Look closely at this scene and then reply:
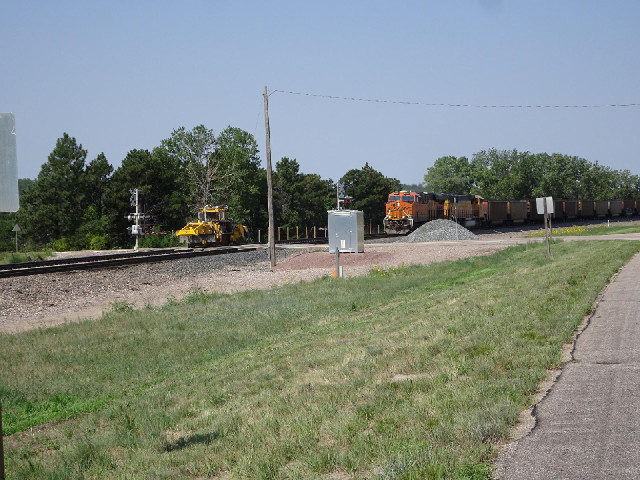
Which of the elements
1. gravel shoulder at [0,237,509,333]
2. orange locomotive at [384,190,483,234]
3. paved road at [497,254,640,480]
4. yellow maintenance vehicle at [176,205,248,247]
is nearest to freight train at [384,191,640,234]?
orange locomotive at [384,190,483,234]

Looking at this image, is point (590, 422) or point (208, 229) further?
point (208, 229)

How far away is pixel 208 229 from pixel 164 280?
20.8m

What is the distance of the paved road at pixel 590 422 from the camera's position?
5.01 m

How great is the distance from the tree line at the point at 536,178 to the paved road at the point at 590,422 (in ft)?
419

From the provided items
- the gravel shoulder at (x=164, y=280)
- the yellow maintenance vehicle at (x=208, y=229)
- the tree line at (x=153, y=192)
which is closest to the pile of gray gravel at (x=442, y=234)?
the gravel shoulder at (x=164, y=280)

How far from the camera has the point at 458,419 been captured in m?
6.25

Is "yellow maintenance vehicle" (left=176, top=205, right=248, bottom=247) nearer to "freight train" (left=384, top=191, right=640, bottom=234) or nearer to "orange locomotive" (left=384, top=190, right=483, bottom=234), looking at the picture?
"orange locomotive" (left=384, top=190, right=483, bottom=234)

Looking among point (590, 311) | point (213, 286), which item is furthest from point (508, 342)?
point (213, 286)

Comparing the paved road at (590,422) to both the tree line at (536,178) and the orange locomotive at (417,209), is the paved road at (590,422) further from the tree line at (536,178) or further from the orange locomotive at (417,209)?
the tree line at (536,178)

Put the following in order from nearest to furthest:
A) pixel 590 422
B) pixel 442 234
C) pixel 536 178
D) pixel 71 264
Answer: pixel 590 422
pixel 71 264
pixel 442 234
pixel 536 178

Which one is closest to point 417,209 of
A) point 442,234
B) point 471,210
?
point 471,210

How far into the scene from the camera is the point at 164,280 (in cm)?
2889

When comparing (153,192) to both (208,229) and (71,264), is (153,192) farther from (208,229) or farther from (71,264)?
(71,264)

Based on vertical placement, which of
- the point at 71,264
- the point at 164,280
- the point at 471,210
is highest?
the point at 471,210
